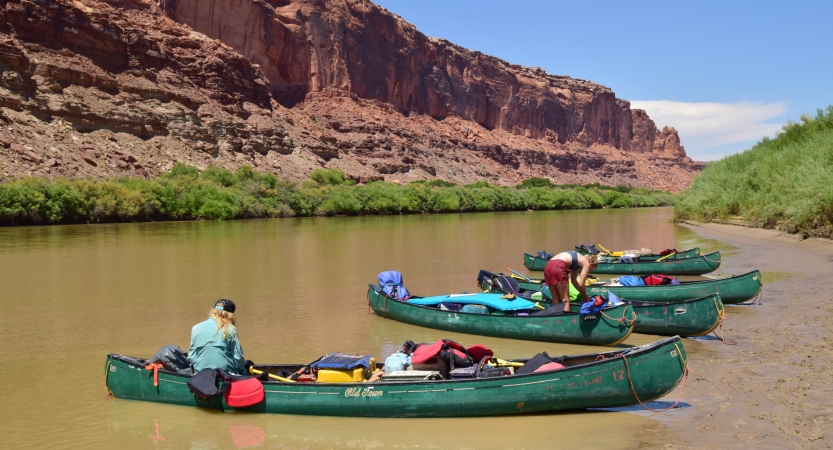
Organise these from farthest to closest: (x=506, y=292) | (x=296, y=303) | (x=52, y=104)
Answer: (x=52, y=104), (x=296, y=303), (x=506, y=292)

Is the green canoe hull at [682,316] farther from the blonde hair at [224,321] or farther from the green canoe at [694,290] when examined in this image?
the blonde hair at [224,321]

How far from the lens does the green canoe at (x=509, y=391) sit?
838 centimetres

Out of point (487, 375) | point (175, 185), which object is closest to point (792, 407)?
point (487, 375)

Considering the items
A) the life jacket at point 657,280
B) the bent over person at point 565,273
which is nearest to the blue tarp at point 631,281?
the life jacket at point 657,280

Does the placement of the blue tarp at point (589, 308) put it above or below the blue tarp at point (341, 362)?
above

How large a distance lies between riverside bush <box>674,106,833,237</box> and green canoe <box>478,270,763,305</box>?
526 inches

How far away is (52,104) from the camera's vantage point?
62.9 meters

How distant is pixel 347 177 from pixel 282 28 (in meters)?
40.3

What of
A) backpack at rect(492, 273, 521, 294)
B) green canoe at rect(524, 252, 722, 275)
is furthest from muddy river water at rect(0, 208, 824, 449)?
backpack at rect(492, 273, 521, 294)

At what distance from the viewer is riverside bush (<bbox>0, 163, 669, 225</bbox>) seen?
151 ft

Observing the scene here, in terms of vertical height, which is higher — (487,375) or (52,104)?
(52,104)

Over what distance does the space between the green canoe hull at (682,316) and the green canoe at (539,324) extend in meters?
1.12

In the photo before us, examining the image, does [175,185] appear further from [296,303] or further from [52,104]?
[296,303]

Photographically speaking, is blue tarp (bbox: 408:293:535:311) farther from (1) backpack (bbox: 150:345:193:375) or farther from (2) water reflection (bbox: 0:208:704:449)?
(1) backpack (bbox: 150:345:193:375)
